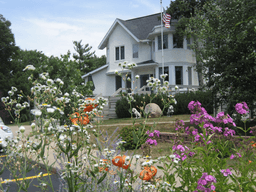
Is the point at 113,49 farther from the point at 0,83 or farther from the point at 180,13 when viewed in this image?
the point at 0,83

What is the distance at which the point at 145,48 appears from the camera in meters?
24.1

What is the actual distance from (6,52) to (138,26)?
1794 cm

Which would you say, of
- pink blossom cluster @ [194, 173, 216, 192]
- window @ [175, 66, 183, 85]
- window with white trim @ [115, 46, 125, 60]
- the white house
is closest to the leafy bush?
the white house

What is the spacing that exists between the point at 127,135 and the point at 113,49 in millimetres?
19041

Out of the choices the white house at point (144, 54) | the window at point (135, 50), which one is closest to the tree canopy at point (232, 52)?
the white house at point (144, 54)

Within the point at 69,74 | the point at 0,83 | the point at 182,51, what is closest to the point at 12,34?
the point at 0,83

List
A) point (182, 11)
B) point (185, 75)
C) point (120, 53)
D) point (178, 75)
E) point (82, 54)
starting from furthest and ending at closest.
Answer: point (82, 54) → point (120, 53) → point (178, 75) → point (185, 75) → point (182, 11)

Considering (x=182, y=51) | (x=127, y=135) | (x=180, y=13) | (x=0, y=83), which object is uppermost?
(x=180, y=13)

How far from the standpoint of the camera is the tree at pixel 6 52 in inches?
1167

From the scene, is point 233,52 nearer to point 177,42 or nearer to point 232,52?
point 232,52

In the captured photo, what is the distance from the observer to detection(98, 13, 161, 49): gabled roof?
2438cm

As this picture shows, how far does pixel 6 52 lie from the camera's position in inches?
1195

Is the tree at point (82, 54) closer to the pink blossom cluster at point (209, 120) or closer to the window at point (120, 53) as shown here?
the window at point (120, 53)

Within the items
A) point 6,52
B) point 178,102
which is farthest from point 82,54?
point 178,102
